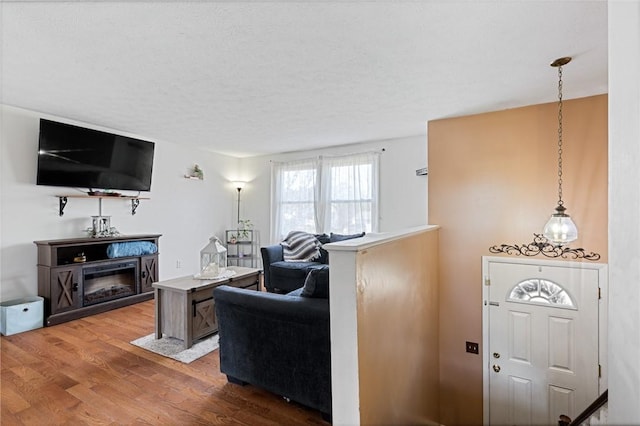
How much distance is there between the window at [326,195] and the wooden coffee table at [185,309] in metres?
2.44

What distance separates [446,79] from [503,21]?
2.38 feet

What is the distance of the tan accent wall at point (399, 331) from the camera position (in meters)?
1.54

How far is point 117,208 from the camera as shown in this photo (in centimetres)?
424

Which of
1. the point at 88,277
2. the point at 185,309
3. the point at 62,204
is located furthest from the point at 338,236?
the point at 62,204

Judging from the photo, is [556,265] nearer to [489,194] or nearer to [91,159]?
[489,194]

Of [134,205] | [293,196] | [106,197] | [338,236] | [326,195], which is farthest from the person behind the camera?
[293,196]

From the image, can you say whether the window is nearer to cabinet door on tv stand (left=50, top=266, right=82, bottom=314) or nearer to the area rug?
the area rug

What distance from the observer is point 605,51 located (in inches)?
74.7

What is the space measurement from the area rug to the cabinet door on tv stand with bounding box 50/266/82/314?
3.96 feet

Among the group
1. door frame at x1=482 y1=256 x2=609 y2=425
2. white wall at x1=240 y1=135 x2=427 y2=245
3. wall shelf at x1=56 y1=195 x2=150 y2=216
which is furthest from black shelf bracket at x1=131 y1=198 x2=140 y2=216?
door frame at x1=482 y1=256 x2=609 y2=425

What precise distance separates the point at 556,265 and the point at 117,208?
5295 millimetres

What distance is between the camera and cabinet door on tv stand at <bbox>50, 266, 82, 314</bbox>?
3.39 metres

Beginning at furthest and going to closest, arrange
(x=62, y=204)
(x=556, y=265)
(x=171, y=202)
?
(x=171, y=202), (x=62, y=204), (x=556, y=265)

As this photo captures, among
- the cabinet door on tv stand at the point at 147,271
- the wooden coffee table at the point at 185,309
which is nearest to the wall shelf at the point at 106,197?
the cabinet door on tv stand at the point at 147,271
